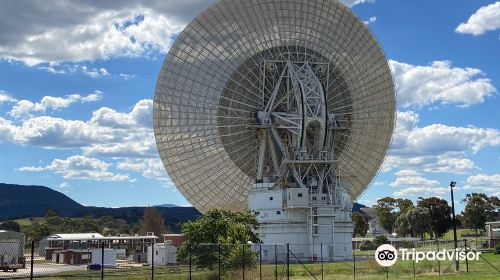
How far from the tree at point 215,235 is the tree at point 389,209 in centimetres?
9932

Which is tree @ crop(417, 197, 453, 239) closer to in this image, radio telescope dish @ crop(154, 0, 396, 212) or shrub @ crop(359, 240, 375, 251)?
shrub @ crop(359, 240, 375, 251)

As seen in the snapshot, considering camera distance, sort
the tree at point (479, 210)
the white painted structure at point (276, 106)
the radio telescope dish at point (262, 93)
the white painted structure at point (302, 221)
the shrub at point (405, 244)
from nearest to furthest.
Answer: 1. the radio telescope dish at point (262, 93)
2. the white painted structure at point (276, 106)
3. the white painted structure at point (302, 221)
4. the shrub at point (405, 244)
5. the tree at point (479, 210)

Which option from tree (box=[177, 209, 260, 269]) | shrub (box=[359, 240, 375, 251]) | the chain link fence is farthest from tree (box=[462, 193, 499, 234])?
tree (box=[177, 209, 260, 269])

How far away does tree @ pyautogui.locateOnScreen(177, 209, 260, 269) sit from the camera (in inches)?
1704

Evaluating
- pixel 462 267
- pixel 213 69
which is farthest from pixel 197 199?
pixel 462 267

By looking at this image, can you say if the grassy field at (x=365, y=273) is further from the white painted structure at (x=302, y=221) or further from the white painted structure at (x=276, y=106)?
the white painted structure at (x=276, y=106)

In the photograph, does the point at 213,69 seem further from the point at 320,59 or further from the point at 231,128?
the point at 320,59

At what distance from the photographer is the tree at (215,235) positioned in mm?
43281

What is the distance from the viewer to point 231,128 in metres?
63.4

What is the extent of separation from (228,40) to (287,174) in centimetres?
1430

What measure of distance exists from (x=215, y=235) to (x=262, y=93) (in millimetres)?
15871

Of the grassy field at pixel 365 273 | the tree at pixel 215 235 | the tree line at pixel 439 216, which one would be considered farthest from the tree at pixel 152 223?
the grassy field at pixel 365 273

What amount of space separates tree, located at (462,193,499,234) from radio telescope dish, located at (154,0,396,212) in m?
72.2

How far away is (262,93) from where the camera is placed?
Result: 207ft
